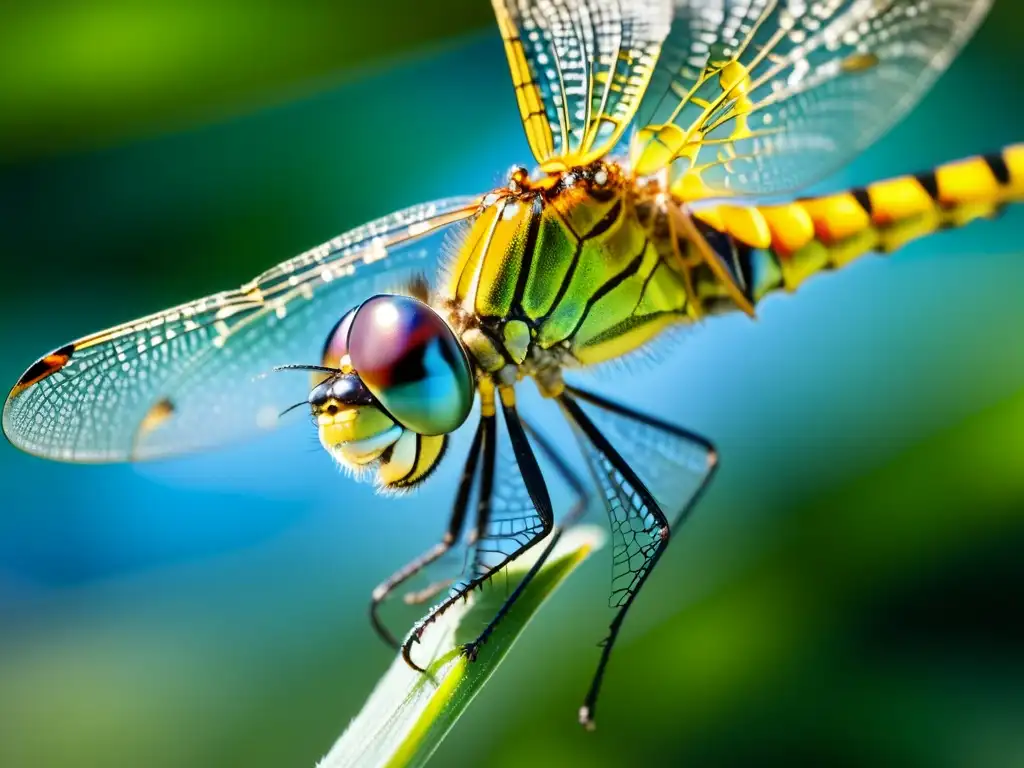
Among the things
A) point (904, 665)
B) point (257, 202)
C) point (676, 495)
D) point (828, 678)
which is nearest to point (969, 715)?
point (904, 665)

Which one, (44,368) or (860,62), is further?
(860,62)

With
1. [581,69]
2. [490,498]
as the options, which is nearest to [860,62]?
[581,69]

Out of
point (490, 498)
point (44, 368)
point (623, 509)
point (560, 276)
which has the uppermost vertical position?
point (44, 368)

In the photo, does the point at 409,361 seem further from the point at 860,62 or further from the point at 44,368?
the point at 860,62

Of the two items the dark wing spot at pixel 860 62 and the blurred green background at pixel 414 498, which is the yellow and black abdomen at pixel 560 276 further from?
the dark wing spot at pixel 860 62

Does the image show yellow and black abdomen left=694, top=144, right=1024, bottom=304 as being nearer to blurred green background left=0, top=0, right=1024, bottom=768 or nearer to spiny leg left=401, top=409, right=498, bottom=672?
blurred green background left=0, top=0, right=1024, bottom=768

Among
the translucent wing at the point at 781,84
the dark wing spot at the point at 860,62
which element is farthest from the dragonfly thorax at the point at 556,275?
the dark wing spot at the point at 860,62
